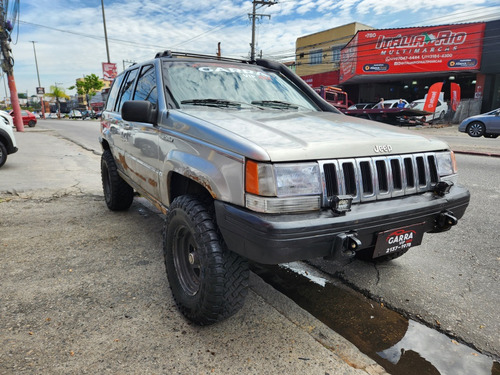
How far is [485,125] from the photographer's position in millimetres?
14500

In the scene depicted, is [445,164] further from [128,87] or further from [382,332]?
[128,87]

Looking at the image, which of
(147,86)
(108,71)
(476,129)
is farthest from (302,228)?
(108,71)

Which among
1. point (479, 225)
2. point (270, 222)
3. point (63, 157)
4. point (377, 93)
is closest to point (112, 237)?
point (270, 222)

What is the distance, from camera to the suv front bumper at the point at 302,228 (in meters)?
1.83

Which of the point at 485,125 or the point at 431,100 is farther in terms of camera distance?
the point at 431,100

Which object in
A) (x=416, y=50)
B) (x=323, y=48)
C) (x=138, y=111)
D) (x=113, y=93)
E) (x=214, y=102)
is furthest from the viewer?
(x=323, y=48)

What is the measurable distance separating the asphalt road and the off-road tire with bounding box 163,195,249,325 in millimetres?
1270

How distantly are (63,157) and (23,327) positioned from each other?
9001 millimetres

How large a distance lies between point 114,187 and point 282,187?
3.27 metres

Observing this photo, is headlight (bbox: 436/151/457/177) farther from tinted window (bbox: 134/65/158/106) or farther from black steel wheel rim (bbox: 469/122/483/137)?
black steel wheel rim (bbox: 469/122/483/137)

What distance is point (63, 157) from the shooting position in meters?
10.2

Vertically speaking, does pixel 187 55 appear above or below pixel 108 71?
below

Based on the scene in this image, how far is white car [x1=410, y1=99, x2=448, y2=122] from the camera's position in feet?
73.0

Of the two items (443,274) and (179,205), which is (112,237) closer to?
(179,205)
